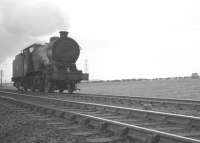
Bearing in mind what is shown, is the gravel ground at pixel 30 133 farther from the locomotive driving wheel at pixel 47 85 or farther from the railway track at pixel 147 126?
the locomotive driving wheel at pixel 47 85

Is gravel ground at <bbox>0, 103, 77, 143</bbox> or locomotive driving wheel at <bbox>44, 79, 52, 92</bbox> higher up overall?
locomotive driving wheel at <bbox>44, 79, 52, 92</bbox>

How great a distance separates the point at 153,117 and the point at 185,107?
351cm

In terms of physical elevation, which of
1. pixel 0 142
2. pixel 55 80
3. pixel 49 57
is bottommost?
pixel 0 142

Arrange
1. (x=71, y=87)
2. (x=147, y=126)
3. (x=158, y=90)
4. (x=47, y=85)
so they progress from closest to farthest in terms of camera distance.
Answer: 1. (x=147, y=126)
2. (x=47, y=85)
3. (x=71, y=87)
4. (x=158, y=90)

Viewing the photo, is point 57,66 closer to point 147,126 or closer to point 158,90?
point 158,90

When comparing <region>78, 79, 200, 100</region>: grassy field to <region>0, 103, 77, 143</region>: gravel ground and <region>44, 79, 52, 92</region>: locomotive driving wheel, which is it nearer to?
<region>44, 79, 52, 92</region>: locomotive driving wheel

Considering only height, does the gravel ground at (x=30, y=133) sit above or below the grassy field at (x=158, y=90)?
below

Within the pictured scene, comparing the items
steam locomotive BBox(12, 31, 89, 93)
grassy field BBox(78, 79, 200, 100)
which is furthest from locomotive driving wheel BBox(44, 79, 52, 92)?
grassy field BBox(78, 79, 200, 100)

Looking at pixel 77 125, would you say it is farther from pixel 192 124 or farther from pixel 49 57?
pixel 49 57

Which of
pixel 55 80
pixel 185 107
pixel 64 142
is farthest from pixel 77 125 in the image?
pixel 55 80

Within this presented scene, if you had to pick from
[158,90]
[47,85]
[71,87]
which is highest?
[47,85]

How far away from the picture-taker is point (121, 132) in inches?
256

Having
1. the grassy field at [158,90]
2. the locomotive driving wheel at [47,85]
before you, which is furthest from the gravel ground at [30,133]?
the grassy field at [158,90]

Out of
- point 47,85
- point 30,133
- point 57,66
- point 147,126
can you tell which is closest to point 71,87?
point 47,85
